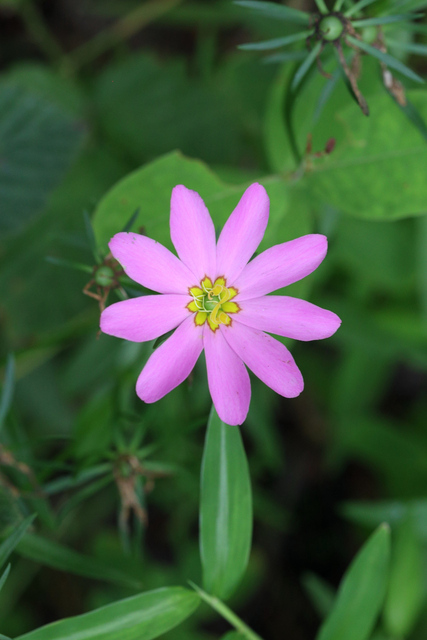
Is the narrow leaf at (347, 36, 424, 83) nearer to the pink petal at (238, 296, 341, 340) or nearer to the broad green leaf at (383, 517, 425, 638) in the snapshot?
the pink petal at (238, 296, 341, 340)

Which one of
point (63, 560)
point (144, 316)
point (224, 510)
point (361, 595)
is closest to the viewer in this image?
point (144, 316)

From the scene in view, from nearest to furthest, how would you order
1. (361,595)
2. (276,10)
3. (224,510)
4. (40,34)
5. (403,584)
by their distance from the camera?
(276,10), (224,510), (361,595), (403,584), (40,34)

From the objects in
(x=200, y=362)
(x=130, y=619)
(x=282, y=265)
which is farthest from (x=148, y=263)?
(x=200, y=362)

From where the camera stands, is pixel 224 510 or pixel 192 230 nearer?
pixel 192 230

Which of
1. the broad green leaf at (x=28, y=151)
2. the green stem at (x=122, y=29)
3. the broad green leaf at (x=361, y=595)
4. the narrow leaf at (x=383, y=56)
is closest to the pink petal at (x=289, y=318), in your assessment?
the narrow leaf at (x=383, y=56)

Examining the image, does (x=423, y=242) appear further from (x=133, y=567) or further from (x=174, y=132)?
(x=133, y=567)

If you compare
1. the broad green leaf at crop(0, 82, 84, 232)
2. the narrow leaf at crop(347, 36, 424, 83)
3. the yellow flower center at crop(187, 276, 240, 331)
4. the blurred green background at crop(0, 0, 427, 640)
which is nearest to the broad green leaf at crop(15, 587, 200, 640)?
the blurred green background at crop(0, 0, 427, 640)

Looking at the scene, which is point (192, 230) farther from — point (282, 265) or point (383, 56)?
point (383, 56)

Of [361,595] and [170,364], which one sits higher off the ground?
[170,364]
